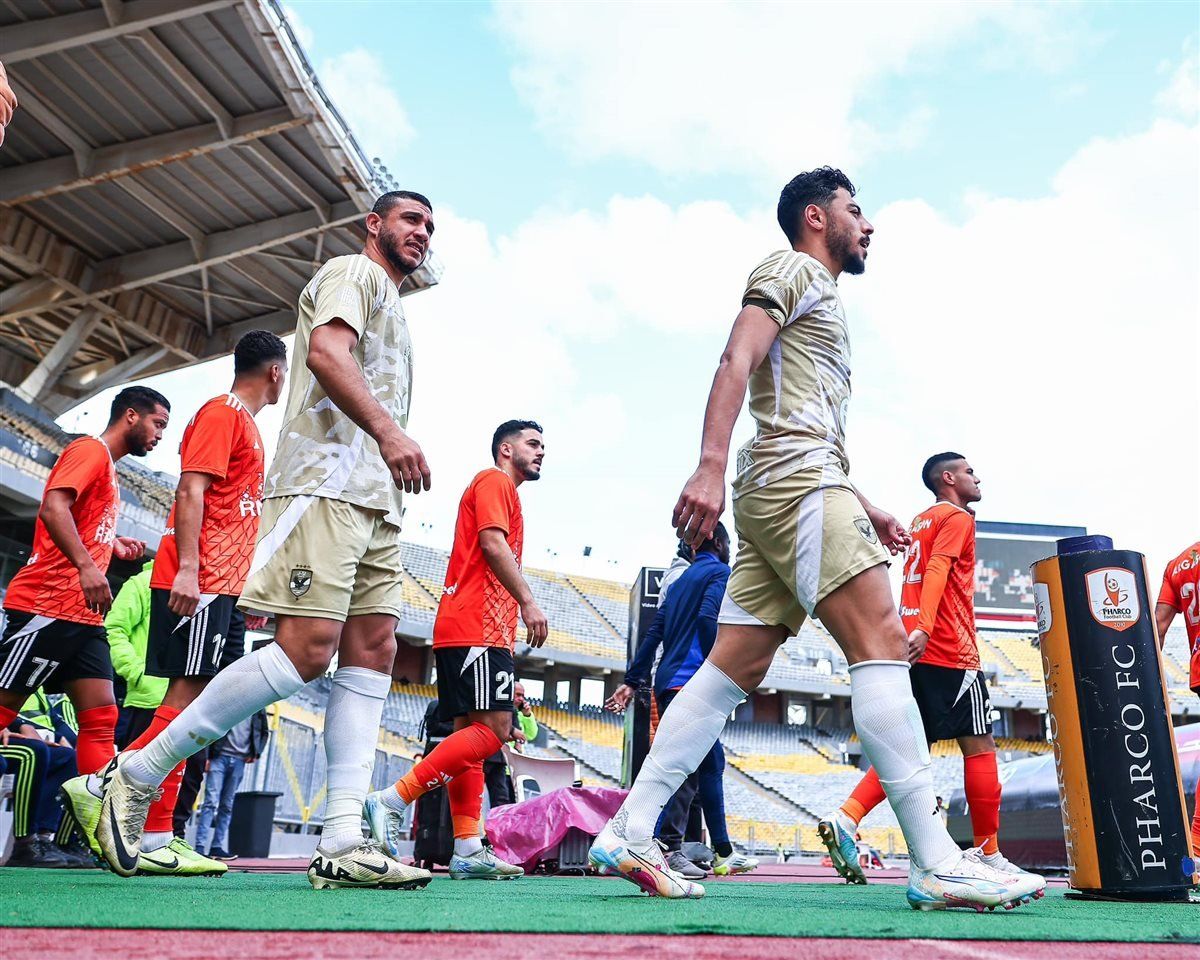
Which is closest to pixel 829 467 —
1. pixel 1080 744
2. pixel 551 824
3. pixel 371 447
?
pixel 371 447

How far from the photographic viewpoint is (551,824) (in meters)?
6.46

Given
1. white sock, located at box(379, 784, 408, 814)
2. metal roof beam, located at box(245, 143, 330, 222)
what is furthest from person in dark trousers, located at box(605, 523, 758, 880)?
metal roof beam, located at box(245, 143, 330, 222)

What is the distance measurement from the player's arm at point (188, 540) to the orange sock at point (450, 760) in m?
1.35

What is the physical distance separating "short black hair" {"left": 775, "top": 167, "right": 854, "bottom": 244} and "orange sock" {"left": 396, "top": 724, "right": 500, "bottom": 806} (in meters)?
2.64

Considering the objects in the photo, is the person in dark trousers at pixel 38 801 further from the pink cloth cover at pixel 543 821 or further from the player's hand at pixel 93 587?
the pink cloth cover at pixel 543 821

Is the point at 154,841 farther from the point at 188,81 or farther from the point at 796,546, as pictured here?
the point at 188,81

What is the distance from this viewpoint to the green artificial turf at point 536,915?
6.52ft

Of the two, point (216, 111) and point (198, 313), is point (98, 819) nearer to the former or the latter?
point (216, 111)

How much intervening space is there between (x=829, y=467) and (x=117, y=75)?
13.7 m

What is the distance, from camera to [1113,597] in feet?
12.5

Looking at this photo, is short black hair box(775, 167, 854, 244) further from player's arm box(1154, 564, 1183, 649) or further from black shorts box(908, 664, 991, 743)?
player's arm box(1154, 564, 1183, 649)

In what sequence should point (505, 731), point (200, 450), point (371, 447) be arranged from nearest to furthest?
point (371, 447) < point (200, 450) < point (505, 731)

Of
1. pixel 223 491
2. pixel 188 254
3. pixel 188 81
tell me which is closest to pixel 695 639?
pixel 223 491

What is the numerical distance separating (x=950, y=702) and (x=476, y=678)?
7.60ft
